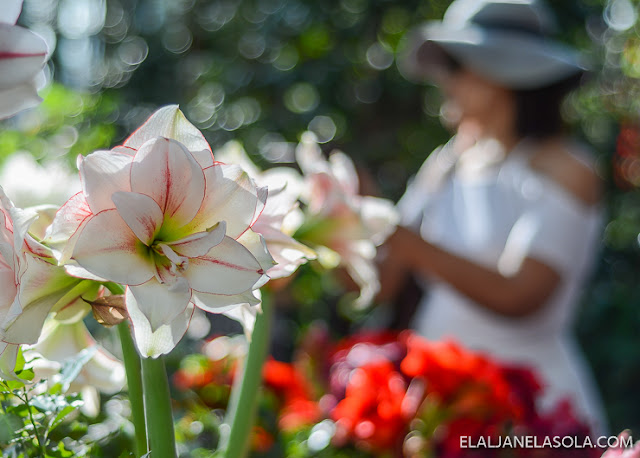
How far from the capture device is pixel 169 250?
299 millimetres

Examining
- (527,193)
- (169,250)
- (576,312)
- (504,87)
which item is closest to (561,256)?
(527,193)

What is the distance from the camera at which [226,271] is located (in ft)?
0.99

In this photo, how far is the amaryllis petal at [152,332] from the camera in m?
0.30

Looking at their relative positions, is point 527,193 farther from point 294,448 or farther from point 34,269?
point 34,269

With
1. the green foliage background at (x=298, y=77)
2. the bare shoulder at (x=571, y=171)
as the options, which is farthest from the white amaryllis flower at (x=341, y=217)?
the green foliage background at (x=298, y=77)

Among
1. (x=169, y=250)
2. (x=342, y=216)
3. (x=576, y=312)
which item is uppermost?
(x=169, y=250)

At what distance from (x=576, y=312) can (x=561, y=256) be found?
59.3 inches

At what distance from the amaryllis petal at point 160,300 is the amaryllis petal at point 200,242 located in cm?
2

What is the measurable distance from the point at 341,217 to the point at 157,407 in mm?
228

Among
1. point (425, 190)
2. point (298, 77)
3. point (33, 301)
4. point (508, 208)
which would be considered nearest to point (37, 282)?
point (33, 301)

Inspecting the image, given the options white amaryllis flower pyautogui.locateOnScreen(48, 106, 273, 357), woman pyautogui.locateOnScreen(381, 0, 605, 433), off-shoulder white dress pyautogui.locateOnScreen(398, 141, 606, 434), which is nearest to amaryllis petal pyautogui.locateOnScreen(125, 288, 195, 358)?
white amaryllis flower pyautogui.locateOnScreen(48, 106, 273, 357)

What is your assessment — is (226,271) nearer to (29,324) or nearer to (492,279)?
(29,324)

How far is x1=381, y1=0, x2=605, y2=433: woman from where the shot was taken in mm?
1293

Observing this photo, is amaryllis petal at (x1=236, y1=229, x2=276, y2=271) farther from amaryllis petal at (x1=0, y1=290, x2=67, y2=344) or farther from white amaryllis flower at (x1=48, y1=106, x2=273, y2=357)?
amaryllis petal at (x1=0, y1=290, x2=67, y2=344)
